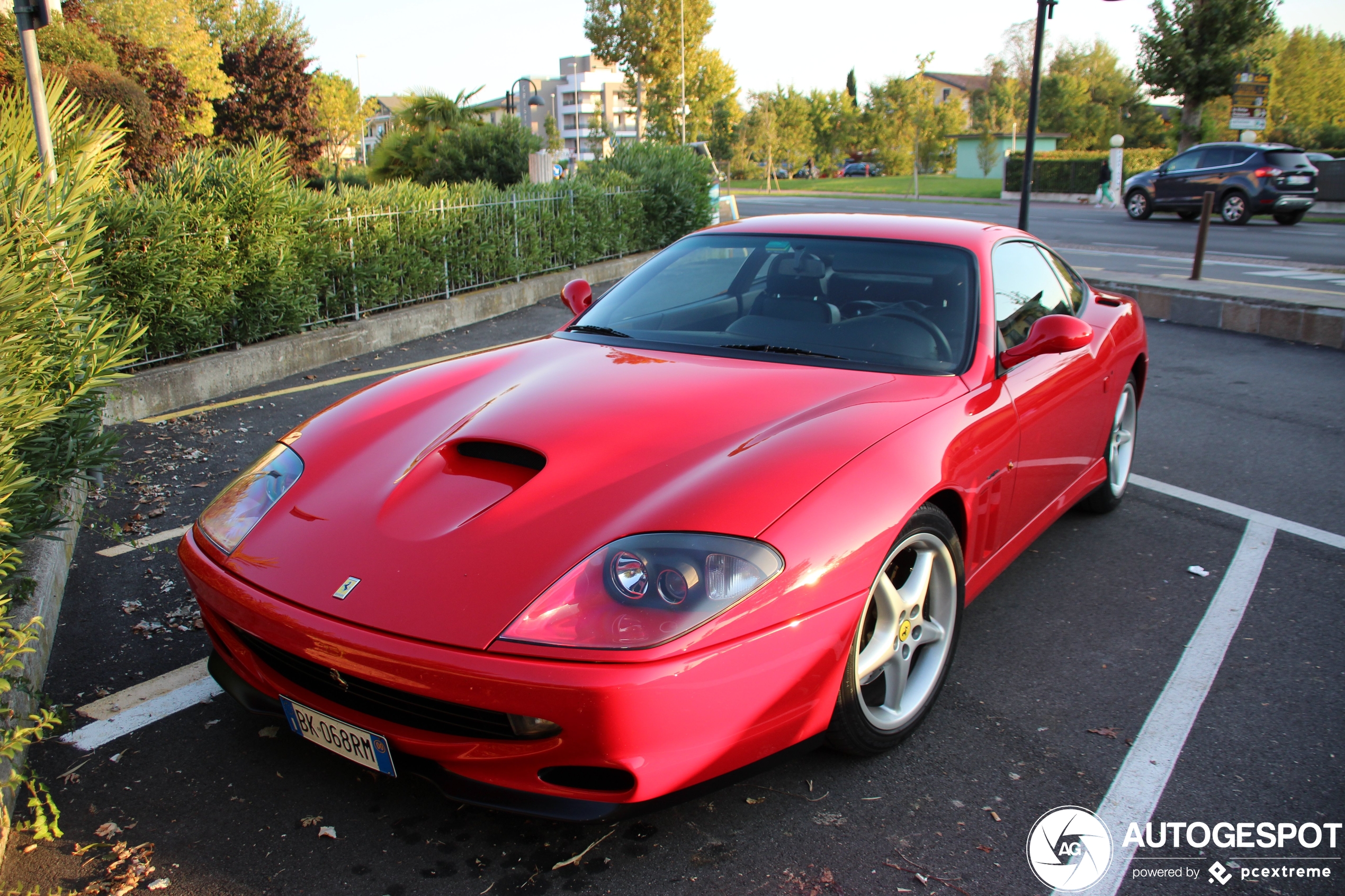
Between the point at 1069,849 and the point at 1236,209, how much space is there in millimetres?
25074

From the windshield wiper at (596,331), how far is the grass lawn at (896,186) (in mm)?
35656

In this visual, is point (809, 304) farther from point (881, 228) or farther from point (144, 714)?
point (144, 714)

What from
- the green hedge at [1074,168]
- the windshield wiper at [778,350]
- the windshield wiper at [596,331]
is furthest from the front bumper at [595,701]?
the green hedge at [1074,168]

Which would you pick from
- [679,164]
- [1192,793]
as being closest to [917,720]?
[1192,793]

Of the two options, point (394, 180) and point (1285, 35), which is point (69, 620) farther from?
point (1285, 35)

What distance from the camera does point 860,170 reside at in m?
69.4

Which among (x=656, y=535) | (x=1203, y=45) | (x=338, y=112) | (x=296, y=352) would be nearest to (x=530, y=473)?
(x=656, y=535)

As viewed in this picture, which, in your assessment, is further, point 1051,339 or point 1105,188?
point 1105,188

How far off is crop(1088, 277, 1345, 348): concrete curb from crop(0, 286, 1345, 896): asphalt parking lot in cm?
601

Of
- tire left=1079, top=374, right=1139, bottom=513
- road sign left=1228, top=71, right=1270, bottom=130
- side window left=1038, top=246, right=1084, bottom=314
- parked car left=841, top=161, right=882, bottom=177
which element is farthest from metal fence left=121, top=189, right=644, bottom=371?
parked car left=841, top=161, right=882, bottom=177

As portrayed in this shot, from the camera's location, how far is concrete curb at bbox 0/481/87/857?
7.76ft

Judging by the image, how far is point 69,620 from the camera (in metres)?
3.46

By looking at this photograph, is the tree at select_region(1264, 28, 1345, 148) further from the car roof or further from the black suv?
the car roof

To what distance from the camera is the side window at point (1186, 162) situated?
23781mm
